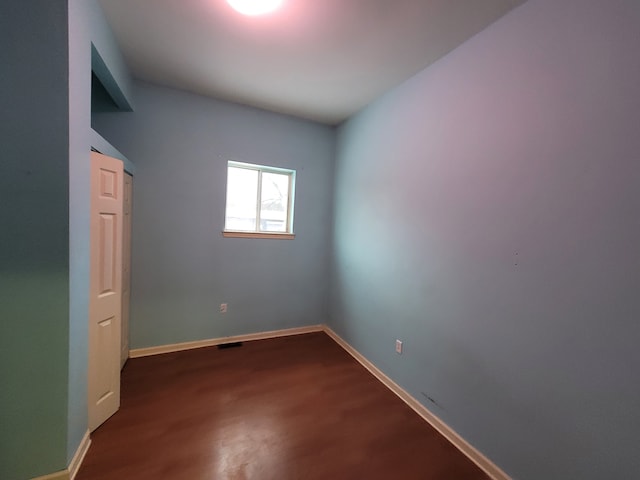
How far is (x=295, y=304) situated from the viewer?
3.32m

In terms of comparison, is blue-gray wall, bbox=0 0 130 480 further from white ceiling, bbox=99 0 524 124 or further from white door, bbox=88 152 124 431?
white ceiling, bbox=99 0 524 124

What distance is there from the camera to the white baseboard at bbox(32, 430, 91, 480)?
130 centimetres

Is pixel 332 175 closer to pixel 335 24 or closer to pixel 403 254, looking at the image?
pixel 403 254

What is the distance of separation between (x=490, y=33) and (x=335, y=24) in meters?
0.96

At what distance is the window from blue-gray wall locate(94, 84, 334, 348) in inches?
4.3

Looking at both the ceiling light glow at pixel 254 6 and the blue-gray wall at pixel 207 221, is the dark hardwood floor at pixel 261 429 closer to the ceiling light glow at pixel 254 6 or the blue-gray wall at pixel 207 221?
the blue-gray wall at pixel 207 221

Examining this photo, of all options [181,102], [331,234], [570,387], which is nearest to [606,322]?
[570,387]

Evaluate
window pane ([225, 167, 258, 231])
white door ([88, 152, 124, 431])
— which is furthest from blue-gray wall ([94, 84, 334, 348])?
white door ([88, 152, 124, 431])

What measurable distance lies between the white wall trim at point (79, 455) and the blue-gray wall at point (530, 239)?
2.19 meters

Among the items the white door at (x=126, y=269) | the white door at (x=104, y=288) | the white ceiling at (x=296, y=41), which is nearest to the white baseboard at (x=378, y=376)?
the white door at (x=126, y=269)

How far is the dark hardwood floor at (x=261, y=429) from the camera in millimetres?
1470

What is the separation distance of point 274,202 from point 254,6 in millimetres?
1985

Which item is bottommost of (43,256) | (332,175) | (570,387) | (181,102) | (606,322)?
(570,387)

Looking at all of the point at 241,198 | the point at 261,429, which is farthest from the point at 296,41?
the point at 261,429
